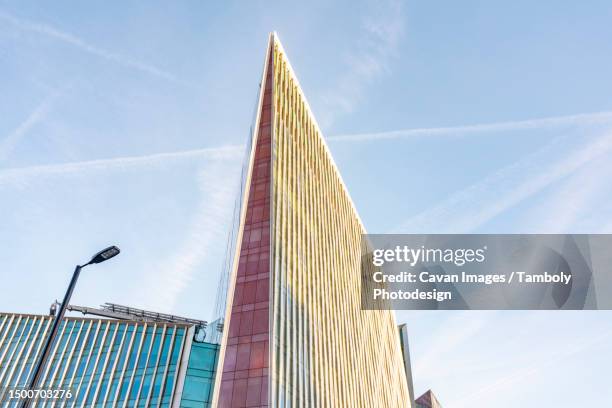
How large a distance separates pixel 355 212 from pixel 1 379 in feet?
204

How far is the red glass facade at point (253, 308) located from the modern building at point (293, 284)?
0.09 m

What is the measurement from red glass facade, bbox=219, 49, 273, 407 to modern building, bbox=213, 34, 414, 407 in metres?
0.09

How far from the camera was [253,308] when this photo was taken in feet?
143

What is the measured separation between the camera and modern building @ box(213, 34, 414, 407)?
136 feet

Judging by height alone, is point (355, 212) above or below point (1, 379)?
above

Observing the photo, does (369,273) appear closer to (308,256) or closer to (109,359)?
(308,256)

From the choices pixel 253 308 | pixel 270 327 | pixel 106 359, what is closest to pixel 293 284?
pixel 253 308

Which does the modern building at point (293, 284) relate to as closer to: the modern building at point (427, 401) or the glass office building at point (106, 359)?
the glass office building at point (106, 359)

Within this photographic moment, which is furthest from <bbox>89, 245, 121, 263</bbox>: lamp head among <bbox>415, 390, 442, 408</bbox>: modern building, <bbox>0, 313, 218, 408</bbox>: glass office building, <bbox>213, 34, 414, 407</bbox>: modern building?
<bbox>415, 390, 442, 408</bbox>: modern building

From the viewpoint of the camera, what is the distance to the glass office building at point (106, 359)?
65188mm

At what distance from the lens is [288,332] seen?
44.9 metres

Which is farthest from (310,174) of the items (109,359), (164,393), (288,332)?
(109,359)

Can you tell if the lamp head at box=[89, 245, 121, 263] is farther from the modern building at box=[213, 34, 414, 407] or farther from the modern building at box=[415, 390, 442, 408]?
the modern building at box=[415, 390, 442, 408]

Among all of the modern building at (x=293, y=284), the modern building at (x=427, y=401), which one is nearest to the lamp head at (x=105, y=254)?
the modern building at (x=293, y=284)
